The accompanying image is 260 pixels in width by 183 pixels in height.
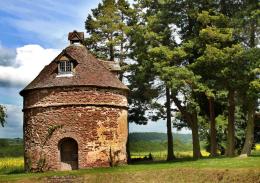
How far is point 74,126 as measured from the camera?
107 ft

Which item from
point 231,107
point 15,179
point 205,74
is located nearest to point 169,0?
point 205,74

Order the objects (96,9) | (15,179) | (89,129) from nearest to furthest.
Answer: (15,179) < (89,129) < (96,9)

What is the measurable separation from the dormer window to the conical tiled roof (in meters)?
0.35

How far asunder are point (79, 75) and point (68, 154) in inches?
215

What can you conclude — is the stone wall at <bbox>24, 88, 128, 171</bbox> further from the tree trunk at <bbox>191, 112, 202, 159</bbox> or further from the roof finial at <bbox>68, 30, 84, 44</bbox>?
the tree trunk at <bbox>191, 112, 202, 159</bbox>

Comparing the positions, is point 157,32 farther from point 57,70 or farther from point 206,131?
point 206,131

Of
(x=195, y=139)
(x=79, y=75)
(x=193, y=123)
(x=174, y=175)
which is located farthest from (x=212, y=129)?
(x=174, y=175)

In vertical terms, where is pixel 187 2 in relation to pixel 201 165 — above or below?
above

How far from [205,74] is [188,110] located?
550 cm

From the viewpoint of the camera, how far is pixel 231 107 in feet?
121

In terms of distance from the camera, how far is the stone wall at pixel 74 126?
107 ft

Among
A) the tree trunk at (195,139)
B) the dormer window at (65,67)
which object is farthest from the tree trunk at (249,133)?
the dormer window at (65,67)

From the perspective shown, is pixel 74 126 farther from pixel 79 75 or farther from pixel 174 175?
pixel 174 175

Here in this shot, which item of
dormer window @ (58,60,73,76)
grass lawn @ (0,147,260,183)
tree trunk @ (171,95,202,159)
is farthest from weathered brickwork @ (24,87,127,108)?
tree trunk @ (171,95,202,159)
